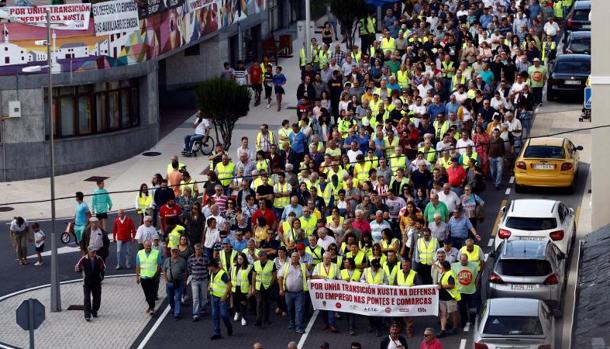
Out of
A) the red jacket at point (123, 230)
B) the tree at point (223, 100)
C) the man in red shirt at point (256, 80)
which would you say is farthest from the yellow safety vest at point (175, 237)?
the man in red shirt at point (256, 80)

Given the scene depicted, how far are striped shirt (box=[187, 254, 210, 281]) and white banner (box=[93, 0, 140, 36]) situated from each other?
14684 millimetres

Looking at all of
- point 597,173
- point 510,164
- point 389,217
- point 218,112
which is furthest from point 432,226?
point 218,112

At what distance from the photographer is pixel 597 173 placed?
121 feet

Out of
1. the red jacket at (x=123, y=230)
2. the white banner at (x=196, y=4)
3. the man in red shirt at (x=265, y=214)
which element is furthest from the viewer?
the white banner at (x=196, y=4)

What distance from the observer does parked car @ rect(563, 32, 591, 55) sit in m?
52.0

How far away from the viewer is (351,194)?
115 feet

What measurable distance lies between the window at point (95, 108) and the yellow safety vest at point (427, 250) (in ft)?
52.2

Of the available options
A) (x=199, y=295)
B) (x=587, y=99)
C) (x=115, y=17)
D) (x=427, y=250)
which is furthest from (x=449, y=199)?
(x=115, y=17)

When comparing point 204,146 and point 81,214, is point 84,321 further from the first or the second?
point 204,146

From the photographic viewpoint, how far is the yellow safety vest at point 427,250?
31141 mm

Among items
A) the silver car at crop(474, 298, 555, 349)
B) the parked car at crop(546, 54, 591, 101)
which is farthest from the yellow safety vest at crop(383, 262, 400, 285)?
the parked car at crop(546, 54, 591, 101)

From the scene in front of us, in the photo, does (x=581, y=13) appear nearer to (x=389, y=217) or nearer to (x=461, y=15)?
(x=461, y=15)

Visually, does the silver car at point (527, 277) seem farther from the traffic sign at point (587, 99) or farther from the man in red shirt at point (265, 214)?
the traffic sign at point (587, 99)

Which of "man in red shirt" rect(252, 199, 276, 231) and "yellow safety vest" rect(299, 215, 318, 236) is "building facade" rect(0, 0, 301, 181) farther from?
"yellow safety vest" rect(299, 215, 318, 236)
